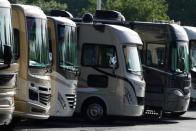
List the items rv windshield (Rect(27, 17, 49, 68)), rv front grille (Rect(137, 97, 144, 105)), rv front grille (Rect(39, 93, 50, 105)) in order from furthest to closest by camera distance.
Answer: rv front grille (Rect(137, 97, 144, 105)) < rv front grille (Rect(39, 93, 50, 105)) < rv windshield (Rect(27, 17, 49, 68))

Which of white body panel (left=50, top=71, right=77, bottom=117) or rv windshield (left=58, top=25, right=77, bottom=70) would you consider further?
rv windshield (left=58, top=25, right=77, bottom=70)

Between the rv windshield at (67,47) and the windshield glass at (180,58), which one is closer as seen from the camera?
the rv windshield at (67,47)

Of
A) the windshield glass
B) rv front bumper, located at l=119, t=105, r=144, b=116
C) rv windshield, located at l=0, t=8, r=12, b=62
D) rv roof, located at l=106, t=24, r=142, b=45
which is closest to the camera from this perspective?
rv windshield, located at l=0, t=8, r=12, b=62

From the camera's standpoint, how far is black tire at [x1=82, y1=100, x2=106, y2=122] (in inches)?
843

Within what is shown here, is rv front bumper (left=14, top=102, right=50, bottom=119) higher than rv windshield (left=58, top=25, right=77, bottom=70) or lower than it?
lower

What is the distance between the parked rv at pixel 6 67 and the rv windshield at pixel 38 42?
1952 millimetres

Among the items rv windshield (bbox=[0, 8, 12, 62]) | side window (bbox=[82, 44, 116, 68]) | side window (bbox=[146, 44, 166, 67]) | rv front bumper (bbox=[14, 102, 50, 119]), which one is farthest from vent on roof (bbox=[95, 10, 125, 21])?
rv windshield (bbox=[0, 8, 12, 62])

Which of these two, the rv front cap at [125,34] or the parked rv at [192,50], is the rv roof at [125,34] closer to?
the rv front cap at [125,34]

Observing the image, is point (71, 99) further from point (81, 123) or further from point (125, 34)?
point (125, 34)

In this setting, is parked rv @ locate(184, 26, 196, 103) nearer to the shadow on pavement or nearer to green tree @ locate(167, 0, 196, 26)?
the shadow on pavement

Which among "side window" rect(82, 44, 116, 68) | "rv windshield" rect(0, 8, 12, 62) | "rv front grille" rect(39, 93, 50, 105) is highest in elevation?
"rv windshield" rect(0, 8, 12, 62)

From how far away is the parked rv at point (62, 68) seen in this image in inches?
738

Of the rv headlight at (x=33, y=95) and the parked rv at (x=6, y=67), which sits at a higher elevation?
the parked rv at (x=6, y=67)

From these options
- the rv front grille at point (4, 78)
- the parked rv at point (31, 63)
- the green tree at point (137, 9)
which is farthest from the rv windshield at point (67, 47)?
the green tree at point (137, 9)
